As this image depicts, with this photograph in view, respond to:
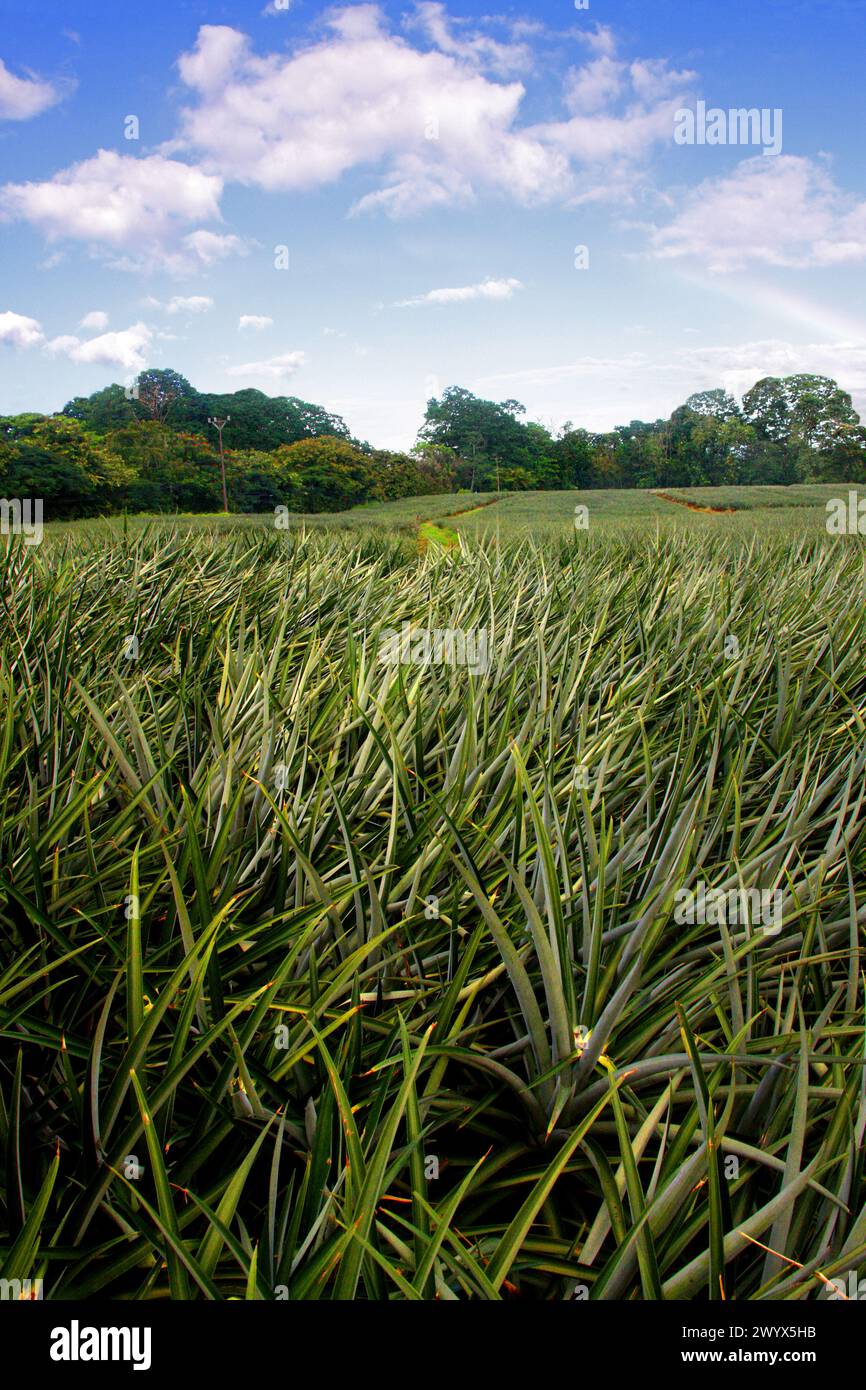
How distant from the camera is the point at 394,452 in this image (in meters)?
65.7

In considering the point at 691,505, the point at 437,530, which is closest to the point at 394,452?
the point at 691,505

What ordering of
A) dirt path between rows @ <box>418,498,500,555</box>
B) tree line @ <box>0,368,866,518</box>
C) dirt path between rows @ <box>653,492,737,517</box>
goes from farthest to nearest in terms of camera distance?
1. tree line @ <box>0,368,866,518</box>
2. dirt path between rows @ <box>653,492,737,517</box>
3. dirt path between rows @ <box>418,498,500,555</box>

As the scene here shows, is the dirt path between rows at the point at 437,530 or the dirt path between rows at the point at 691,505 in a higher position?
the dirt path between rows at the point at 691,505

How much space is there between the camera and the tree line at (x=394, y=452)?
4178 cm

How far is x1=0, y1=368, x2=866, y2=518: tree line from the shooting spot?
41.8 metres

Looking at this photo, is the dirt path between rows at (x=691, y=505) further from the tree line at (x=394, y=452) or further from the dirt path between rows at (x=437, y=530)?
the tree line at (x=394, y=452)

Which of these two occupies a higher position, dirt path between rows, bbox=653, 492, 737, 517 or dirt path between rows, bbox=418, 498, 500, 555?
dirt path between rows, bbox=653, 492, 737, 517

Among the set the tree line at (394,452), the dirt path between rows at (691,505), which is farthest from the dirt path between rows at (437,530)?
the tree line at (394,452)

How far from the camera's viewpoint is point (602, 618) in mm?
2994

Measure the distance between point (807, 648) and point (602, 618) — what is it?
36.8 inches

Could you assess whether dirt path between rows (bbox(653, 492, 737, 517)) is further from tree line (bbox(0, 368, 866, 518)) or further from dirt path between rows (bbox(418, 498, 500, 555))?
tree line (bbox(0, 368, 866, 518))

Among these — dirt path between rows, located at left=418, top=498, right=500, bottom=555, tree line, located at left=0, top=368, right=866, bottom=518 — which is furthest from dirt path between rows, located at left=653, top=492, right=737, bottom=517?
tree line, located at left=0, top=368, right=866, bottom=518

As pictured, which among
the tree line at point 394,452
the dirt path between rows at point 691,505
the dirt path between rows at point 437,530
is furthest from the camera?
the tree line at point 394,452
